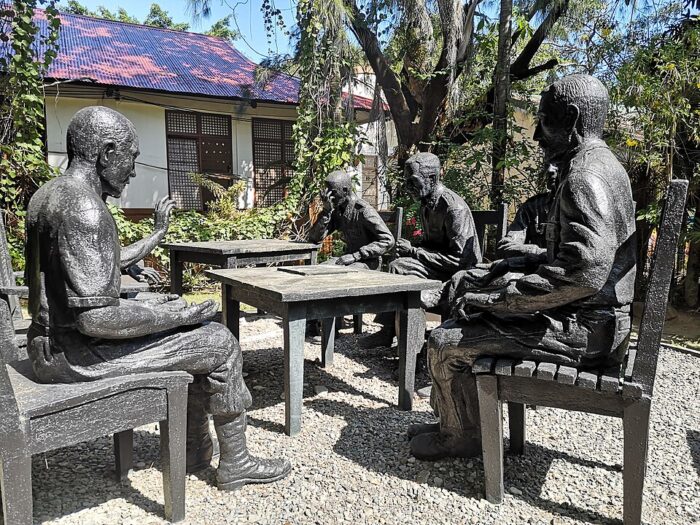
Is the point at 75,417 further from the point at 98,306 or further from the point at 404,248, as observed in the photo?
the point at 404,248

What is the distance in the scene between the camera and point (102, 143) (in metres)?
1.89

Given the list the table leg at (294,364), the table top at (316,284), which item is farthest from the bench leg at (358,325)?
the table leg at (294,364)

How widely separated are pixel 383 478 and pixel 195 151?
377 inches

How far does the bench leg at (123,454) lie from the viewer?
7.76 feet

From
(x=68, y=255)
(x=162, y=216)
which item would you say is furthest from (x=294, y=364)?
(x=68, y=255)

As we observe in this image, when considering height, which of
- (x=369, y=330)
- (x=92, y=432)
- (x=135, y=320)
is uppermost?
(x=135, y=320)

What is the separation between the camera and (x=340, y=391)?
3.68 meters

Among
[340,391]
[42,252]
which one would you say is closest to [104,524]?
[42,252]

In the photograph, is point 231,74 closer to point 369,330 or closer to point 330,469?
point 369,330

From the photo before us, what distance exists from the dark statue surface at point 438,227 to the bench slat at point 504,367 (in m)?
2.01

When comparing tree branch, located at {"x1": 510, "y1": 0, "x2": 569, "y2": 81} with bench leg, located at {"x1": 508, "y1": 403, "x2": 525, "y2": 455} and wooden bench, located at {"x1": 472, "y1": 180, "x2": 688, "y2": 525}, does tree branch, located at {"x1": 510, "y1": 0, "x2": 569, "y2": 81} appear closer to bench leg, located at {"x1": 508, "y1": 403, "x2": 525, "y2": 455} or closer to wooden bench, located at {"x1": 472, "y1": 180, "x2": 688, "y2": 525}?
bench leg, located at {"x1": 508, "y1": 403, "x2": 525, "y2": 455}

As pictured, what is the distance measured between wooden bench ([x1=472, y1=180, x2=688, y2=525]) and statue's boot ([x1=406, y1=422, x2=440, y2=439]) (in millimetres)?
512

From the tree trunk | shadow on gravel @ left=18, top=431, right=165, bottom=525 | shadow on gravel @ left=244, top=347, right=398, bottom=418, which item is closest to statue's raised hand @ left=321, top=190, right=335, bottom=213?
shadow on gravel @ left=244, top=347, right=398, bottom=418

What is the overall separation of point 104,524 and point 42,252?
1111 millimetres
